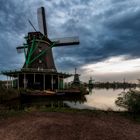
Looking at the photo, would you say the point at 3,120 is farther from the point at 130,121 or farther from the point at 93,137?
the point at 130,121

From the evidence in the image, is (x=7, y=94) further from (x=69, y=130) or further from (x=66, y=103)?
(x=69, y=130)

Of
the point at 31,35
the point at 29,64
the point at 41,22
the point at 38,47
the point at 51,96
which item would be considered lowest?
the point at 51,96

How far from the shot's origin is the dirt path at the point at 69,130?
5.92m

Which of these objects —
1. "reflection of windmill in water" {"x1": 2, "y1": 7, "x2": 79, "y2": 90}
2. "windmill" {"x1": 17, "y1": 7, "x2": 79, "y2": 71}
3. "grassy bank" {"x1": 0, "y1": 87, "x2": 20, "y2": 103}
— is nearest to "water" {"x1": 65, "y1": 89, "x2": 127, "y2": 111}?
"grassy bank" {"x1": 0, "y1": 87, "x2": 20, "y2": 103}

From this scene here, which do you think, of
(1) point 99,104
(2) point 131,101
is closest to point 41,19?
(1) point 99,104

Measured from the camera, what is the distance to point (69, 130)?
6.42 metres

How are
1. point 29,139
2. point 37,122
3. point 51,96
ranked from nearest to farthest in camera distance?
point 29,139 → point 37,122 → point 51,96

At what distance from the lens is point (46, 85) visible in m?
36.2

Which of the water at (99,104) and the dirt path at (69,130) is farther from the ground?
the dirt path at (69,130)

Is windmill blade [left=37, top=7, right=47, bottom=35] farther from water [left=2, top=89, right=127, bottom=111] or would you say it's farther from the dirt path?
the dirt path

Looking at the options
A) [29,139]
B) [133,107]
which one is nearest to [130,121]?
[133,107]

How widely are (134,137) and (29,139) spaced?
324cm

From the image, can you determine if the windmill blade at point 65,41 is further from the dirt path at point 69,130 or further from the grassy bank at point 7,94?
the dirt path at point 69,130

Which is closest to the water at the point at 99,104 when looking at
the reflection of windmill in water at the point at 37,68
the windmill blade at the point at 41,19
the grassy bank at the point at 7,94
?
the grassy bank at the point at 7,94
